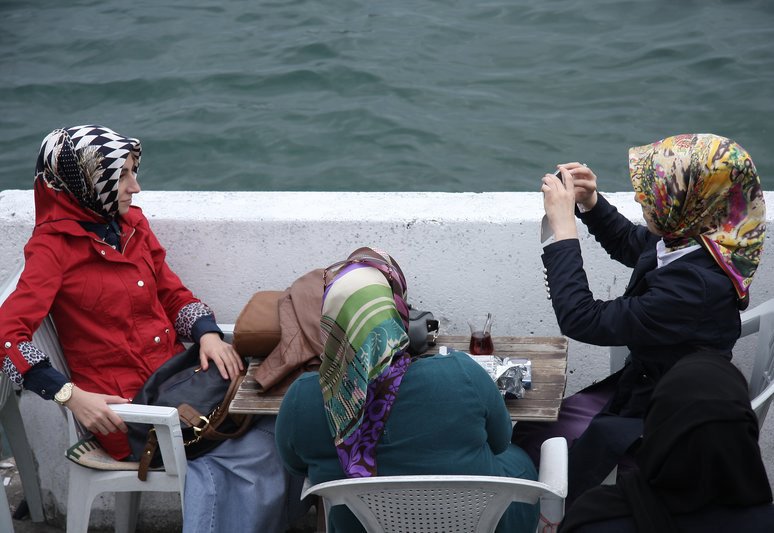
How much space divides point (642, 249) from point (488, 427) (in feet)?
3.64

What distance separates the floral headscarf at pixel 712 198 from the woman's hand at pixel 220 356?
64.4 inches

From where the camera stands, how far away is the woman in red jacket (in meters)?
3.22

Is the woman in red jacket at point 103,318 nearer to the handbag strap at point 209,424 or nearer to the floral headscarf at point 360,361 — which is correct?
the handbag strap at point 209,424

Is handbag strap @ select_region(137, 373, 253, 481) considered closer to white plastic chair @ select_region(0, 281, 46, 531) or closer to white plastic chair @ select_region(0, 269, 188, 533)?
white plastic chair @ select_region(0, 269, 188, 533)

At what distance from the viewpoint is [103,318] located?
3.46 metres

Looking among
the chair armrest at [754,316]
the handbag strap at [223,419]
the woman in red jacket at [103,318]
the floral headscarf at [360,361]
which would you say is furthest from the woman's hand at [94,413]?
the chair armrest at [754,316]

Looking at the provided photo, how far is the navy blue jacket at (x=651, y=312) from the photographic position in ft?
9.23

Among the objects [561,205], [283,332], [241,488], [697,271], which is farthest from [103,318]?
[697,271]

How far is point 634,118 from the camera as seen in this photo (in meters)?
8.29

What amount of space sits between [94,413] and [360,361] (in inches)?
46.9

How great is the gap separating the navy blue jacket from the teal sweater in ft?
1.52

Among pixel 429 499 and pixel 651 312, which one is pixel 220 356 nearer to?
pixel 429 499

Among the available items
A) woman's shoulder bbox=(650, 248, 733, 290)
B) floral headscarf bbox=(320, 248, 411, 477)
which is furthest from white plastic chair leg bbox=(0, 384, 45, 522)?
woman's shoulder bbox=(650, 248, 733, 290)

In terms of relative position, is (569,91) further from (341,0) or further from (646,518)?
(646,518)
